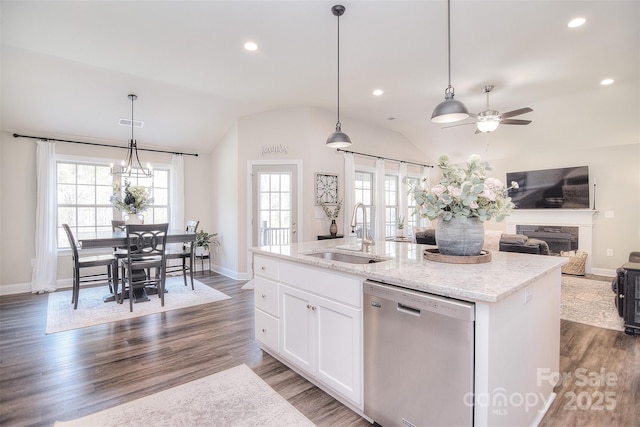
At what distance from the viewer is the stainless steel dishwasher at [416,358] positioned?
133 centimetres

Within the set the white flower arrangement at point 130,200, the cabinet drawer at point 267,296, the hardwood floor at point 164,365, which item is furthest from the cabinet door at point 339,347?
the white flower arrangement at point 130,200

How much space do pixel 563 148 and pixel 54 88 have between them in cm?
845

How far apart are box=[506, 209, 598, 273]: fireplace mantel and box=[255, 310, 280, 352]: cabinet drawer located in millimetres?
6327

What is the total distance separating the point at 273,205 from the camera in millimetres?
5422

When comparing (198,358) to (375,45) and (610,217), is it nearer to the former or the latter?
(375,45)

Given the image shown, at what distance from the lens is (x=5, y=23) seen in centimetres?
288

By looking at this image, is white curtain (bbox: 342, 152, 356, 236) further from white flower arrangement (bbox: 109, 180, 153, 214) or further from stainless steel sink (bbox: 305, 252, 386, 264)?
white flower arrangement (bbox: 109, 180, 153, 214)

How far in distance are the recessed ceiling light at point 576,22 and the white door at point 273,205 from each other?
12.8 ft

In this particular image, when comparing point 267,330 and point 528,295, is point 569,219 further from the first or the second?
point 267,330

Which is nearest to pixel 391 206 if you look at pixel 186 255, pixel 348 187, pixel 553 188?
pixel 348 187

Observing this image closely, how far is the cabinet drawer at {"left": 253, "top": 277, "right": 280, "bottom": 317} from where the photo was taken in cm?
247

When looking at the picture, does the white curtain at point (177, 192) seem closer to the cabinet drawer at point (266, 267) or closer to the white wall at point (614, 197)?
the cabinet drawer at point (266, 267)

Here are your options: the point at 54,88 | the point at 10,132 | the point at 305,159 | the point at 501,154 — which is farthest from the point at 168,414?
the point at 501,154

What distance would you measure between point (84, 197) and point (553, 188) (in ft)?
28.7
